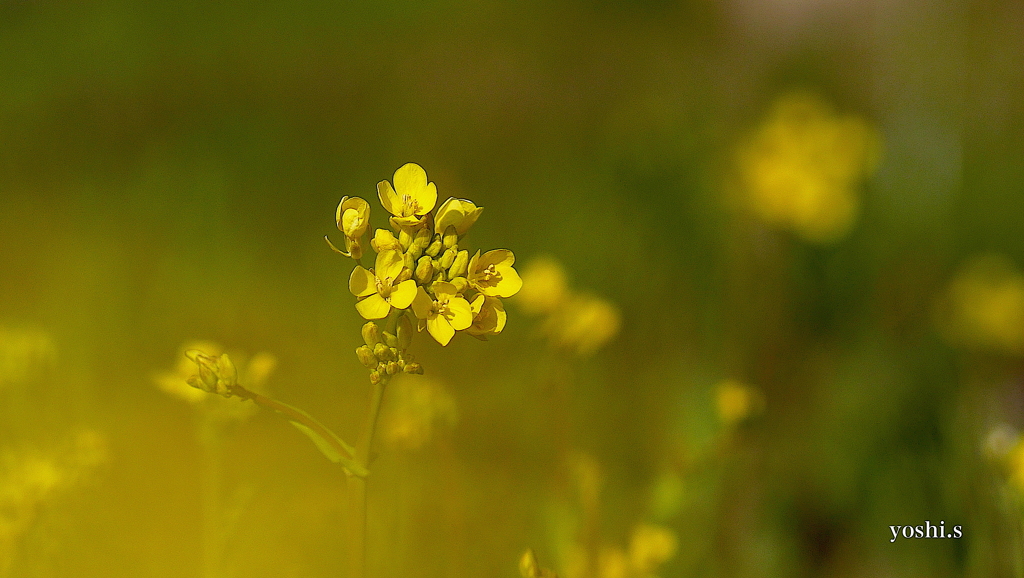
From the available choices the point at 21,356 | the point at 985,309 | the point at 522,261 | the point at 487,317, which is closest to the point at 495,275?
the point at 487,317

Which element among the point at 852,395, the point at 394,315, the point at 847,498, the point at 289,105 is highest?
the point at 289,105

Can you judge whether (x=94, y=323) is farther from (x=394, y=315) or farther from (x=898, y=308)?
(x=898, y=308)

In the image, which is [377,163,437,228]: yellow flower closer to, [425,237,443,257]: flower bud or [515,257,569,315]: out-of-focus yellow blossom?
[425,237,443,257]: flower bud

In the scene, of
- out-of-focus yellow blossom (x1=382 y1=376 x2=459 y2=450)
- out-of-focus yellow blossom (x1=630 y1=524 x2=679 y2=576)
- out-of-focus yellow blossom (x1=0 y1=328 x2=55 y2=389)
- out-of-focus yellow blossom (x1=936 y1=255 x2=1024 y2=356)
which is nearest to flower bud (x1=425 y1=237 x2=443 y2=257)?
out-of-focus yellow blossom (x1=382 y1=376 x2=459 y2=450)

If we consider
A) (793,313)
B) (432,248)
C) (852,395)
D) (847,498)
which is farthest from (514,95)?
(432,248)

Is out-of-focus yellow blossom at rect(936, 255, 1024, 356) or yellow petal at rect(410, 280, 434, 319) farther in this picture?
out-of-focus yellow blossom at rect(936, 255, 1024, 356)

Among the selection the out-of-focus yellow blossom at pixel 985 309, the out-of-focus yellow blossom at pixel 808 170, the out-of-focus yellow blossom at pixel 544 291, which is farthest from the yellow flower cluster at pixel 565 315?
the out-of-focus yellow blossom at pixel 985 309

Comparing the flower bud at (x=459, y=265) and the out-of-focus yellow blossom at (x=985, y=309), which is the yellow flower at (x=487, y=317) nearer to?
the flower bud at (x=459, y=265)
